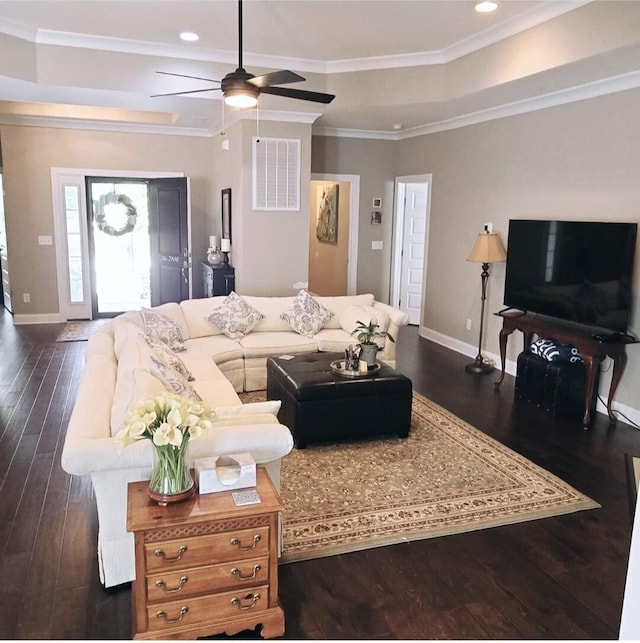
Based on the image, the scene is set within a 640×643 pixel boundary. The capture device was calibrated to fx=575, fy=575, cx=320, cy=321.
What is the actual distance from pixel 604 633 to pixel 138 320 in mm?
3952

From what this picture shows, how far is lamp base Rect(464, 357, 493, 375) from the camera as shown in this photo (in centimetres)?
628

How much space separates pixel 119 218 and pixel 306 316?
15.6ft

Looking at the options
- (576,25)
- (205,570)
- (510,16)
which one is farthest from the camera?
(510,16)

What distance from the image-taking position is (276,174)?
674 centimetres

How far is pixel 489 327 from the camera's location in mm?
6648

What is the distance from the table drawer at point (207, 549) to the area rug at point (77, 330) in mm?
5740

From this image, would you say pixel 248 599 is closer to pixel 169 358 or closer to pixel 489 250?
pixel 169 358

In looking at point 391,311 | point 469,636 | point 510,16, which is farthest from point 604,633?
point 510,16

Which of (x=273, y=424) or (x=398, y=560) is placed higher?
(x=273, y=424)

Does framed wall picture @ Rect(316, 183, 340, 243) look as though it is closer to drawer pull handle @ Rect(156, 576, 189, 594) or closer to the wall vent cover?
the wall vent cover

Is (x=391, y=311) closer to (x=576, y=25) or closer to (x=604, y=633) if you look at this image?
(x=576, y=25)

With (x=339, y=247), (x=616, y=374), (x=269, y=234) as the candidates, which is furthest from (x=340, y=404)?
(x=339, y=247)

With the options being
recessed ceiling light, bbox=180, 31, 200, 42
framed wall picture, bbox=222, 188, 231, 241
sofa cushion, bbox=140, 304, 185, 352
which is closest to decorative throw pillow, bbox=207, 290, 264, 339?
sofa cushion, bbox=140, 304, 185, 352

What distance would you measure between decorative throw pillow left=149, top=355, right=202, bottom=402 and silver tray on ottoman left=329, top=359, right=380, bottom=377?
4.38 ft
